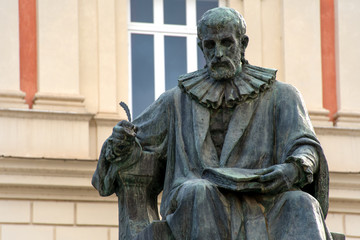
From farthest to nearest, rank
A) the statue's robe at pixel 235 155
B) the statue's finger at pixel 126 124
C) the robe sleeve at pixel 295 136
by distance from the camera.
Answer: the statue's finger at pixel 126 124, the robe sleeve at pixel 295 136, the statue's robe at pixel 235 155

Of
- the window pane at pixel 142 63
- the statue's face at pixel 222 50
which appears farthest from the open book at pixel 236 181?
the window pane at pixel 142 63

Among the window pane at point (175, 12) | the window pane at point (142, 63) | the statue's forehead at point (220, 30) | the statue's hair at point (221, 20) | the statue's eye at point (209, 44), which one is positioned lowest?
the statue's eye at point (209, 44)

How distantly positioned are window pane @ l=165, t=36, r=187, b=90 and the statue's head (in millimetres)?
15561

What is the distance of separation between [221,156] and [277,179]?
0.48 metres

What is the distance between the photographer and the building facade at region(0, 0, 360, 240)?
26.2 m

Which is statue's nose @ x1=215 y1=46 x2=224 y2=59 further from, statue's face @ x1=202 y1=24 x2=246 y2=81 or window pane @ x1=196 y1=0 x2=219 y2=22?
window pane @ x1=196 y1=0 x2=219 y2=22

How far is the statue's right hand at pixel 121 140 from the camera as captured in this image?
11578mm

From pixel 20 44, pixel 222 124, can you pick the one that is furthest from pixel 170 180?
pixel 20 44

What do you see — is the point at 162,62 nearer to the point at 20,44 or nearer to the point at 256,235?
the point at 20,44

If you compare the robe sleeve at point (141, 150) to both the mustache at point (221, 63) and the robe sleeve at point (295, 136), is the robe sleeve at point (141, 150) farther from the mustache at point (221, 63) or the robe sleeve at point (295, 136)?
the robe sleeve at point (295, 136)

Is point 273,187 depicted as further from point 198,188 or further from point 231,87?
point 231,87

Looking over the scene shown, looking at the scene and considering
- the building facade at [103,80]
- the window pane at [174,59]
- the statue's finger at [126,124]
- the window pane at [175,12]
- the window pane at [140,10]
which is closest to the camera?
the statue's finger at [126,124]

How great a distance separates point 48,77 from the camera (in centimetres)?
2684

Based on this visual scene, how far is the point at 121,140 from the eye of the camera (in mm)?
11594
